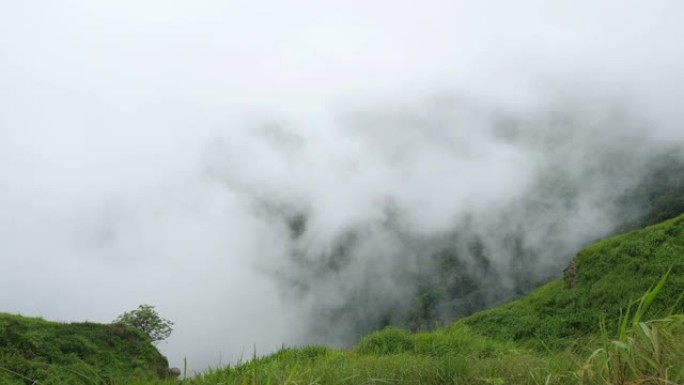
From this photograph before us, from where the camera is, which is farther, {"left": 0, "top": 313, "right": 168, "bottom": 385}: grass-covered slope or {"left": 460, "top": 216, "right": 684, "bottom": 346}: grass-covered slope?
{"left": 460, "top": 216, "right": 684, "bottom": 346}: grass-covered slope

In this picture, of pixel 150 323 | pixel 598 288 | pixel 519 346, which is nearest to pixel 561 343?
pixel 519 346

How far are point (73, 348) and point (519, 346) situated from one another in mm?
12596

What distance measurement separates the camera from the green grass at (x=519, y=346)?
441 centimetres

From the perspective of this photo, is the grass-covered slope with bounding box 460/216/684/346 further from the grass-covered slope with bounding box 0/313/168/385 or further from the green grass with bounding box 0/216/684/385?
the grass-covered slope with bounding box 0/313/168/385

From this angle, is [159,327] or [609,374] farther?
[159,327]

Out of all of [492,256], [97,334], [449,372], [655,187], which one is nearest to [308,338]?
[492,256]

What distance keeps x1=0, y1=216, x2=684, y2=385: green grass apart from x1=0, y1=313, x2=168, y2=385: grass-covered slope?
0.04 metres

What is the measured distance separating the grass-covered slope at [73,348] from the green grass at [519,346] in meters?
0.04

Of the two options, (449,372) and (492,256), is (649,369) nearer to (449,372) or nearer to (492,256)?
(449,372)

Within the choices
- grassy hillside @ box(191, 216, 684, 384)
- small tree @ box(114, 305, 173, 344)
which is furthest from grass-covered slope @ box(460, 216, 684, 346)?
small tree @ box(114, 305, 173, 344)

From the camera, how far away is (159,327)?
42.5 metres

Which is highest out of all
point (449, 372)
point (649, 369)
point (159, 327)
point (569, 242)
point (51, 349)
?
point (569, 242)

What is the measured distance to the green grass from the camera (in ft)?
14.5

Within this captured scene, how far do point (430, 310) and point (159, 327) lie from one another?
265 ft
